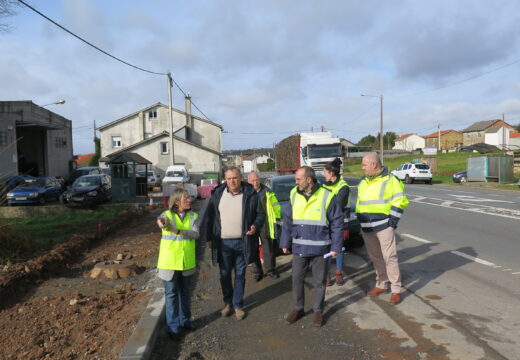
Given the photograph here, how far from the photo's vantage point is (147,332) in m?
4.32

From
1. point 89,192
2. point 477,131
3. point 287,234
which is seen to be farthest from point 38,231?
point 477,131

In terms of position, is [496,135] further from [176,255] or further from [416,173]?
[176,255]

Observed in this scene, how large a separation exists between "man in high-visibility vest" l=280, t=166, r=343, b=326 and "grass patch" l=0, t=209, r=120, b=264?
5.56 meters

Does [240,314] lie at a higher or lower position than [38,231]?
lower

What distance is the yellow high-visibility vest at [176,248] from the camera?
4.52 m

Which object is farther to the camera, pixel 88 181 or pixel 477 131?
pixel 477 131

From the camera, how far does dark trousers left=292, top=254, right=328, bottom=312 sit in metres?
4.77

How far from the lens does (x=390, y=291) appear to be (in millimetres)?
5906

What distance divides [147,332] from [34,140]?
35.5m

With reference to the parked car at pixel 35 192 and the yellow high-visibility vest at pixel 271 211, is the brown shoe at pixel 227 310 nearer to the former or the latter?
the yellow high-visibility vest at pixel 271 211

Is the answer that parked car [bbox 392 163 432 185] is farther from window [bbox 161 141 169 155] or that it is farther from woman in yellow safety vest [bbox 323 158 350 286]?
woman in yellow safety vest [bbox 323 158 350 286]

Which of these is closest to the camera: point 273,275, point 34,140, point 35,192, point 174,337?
point 174,337

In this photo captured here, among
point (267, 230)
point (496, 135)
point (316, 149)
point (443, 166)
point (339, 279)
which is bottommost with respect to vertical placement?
point (339, 279)

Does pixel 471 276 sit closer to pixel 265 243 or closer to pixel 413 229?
pixel 265 243
